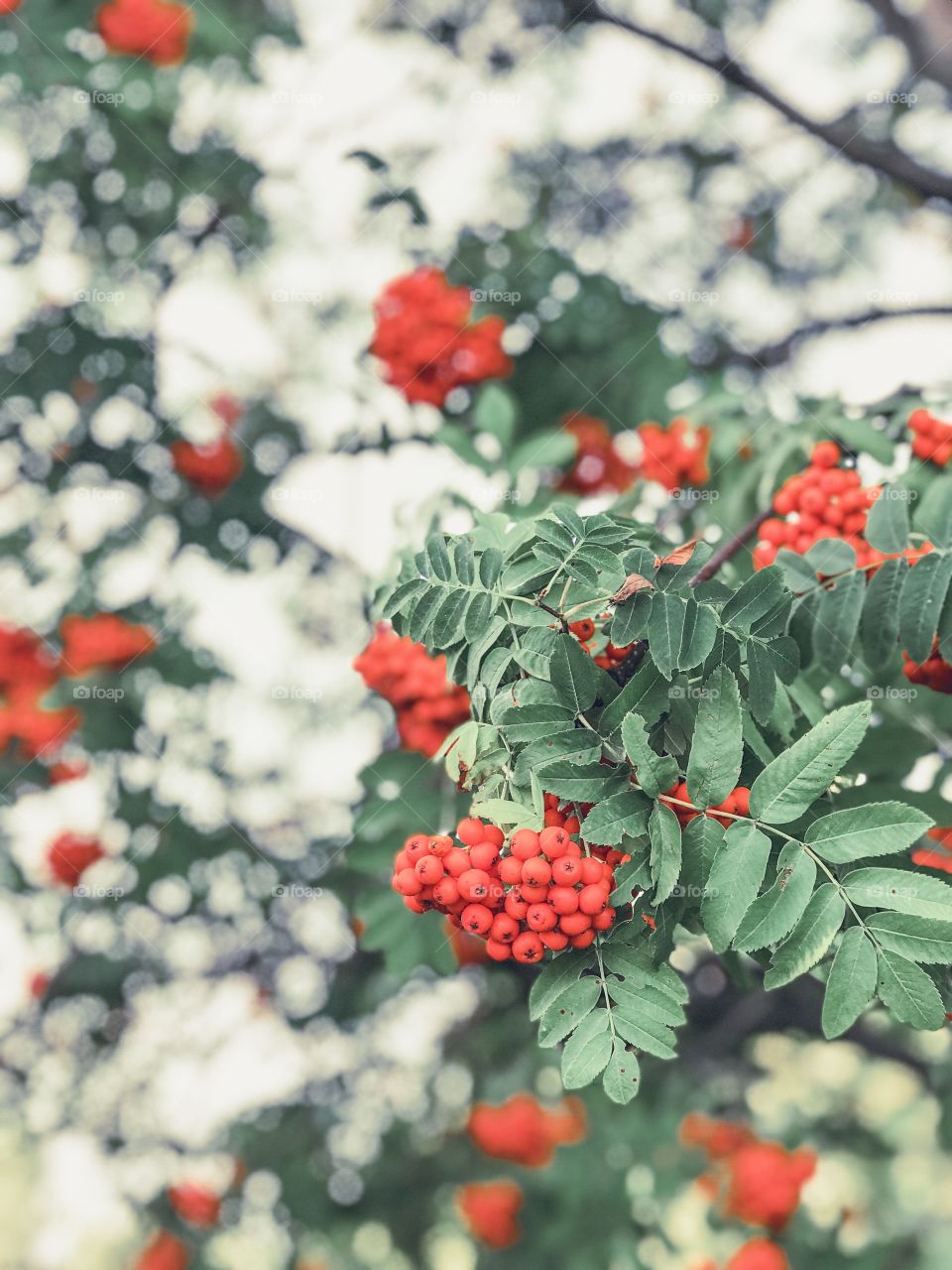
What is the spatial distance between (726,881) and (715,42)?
2.96 m

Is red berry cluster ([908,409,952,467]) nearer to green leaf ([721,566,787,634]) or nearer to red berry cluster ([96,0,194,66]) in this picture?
green leaf ([721,566,787,634])

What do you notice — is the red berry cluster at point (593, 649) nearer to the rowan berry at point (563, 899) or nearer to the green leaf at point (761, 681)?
the green leaf at point (761, 681)

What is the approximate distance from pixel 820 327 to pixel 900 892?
6.08ft

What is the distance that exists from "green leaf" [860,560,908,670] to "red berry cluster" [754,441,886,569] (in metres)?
0.18

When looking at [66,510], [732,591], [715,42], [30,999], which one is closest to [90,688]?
[66,510]

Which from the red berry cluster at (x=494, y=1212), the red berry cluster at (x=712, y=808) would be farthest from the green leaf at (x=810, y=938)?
the red berry cluster at (x=494, y=1212)

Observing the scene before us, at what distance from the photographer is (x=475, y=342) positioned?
278 centimetres

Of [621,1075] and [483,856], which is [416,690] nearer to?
[483,856]

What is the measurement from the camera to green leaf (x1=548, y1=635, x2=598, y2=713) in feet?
3.54

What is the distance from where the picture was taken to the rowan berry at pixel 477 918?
1109 millimetres

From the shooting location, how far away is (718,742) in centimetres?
106

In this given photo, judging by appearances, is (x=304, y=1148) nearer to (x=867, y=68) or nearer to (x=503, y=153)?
(x=503, y=153)

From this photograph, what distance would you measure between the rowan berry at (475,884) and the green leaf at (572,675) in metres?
0.20

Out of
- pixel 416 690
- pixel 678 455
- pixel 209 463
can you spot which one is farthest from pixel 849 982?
pixel 209 463
